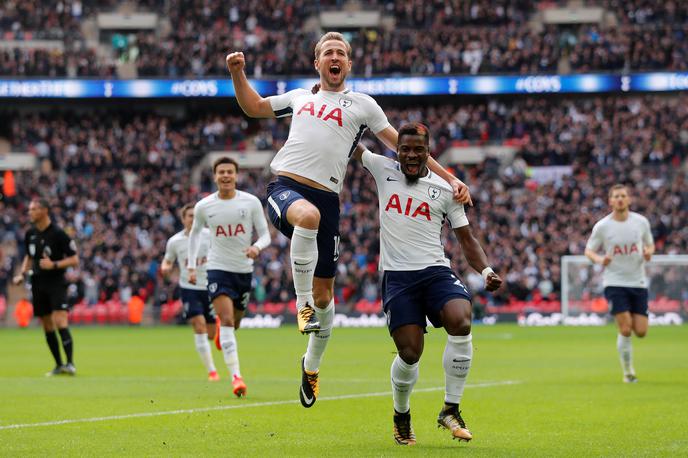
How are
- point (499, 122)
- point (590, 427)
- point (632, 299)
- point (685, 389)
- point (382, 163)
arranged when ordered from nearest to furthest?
point (382, 163)
point (590, 427)
point (685, 389)
point (632, 299)
point (499, 122)

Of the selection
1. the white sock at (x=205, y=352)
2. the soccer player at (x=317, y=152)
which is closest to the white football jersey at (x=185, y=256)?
the white sock at (x=205, y=352)

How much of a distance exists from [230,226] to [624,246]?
605 cm

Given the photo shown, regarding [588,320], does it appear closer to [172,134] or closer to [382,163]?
[172,134]

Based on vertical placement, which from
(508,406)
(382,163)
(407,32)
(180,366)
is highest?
(407,32)

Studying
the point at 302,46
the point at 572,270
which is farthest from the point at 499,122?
the point at 572,270

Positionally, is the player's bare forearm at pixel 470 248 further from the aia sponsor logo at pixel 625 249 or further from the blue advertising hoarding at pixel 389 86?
the blue advertising hoarding at pixel 389 86

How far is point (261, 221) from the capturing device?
52.0 ft

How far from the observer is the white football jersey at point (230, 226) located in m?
15.7

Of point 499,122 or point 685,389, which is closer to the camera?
point 685,389

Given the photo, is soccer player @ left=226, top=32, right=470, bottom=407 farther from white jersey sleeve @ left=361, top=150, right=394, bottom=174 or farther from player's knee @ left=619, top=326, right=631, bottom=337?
player's knee @ left=619, top=326, right=631, bottom=337

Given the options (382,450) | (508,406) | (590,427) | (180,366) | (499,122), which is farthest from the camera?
(499,122)

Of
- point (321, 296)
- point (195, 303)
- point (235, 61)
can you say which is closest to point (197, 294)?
point (195, 303)

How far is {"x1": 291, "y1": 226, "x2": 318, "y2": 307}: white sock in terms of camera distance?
32.6ft

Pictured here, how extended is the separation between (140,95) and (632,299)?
40.0 metres
